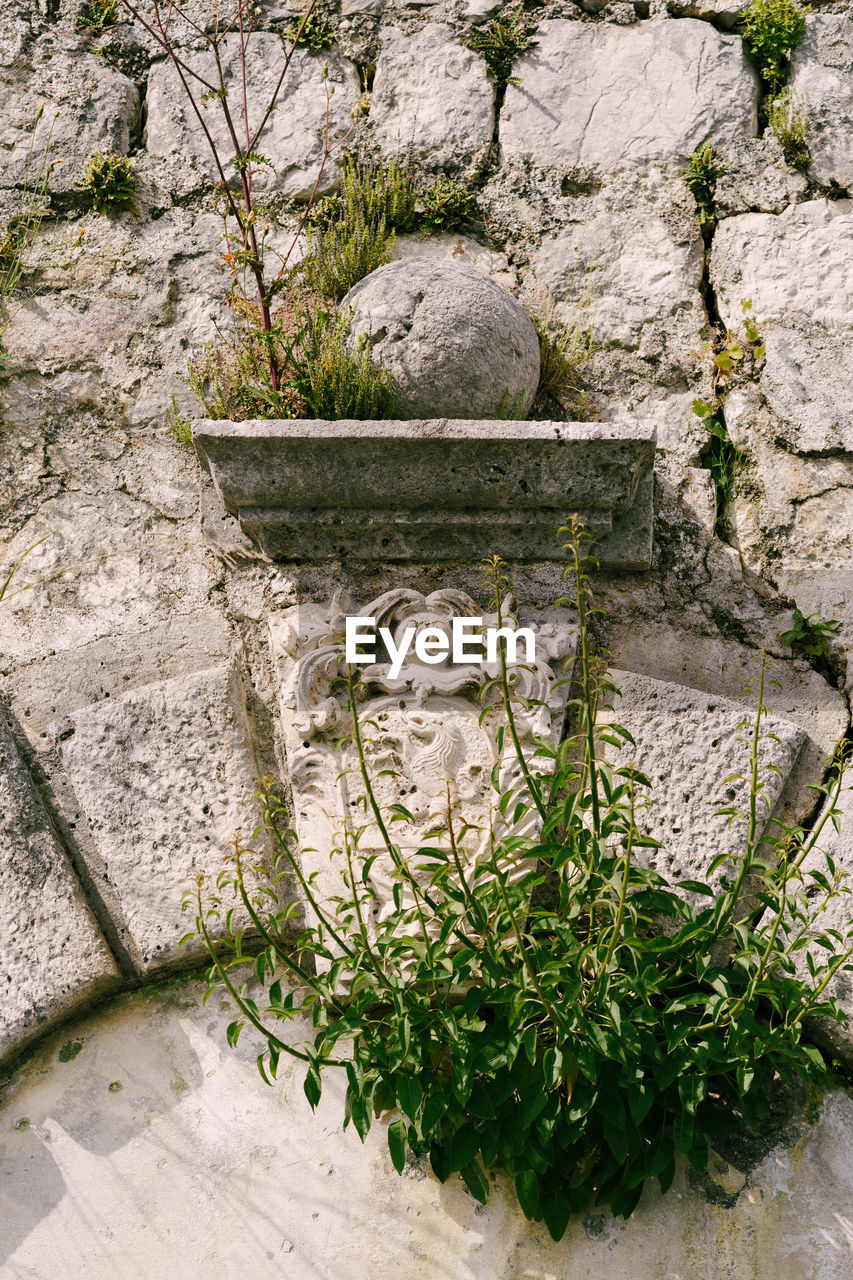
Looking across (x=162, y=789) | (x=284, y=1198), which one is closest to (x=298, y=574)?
(x=162, y=789)

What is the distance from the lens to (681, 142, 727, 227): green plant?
304 centimetres

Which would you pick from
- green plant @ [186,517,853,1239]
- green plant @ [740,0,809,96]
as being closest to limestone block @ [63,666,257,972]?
green plant @ [186,517,853,1239]

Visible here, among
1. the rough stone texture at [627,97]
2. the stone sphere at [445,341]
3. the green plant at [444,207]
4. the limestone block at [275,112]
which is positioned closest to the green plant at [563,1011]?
the stone sphere at [445,341]

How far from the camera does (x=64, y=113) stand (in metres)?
3.25

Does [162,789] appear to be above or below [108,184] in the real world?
below

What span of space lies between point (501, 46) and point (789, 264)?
1095 mm

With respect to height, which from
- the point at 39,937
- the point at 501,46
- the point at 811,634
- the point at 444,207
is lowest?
the point at 39,937

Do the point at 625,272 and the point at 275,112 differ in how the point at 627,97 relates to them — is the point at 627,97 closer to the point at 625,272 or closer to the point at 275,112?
the point at 625,272

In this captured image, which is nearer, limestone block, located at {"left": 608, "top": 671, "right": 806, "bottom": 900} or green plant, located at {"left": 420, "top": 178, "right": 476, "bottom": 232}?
limestone block, located at {"left": 608, "top": 671, "right": 806, "bottom": 900}

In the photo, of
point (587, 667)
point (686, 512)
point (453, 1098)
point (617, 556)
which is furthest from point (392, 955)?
point (686, 512)

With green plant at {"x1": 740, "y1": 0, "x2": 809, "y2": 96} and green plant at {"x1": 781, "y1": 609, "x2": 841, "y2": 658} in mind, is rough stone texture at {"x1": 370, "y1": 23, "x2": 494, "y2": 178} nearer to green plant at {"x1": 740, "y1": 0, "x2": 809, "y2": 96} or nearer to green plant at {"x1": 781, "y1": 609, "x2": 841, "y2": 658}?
green plant at {"x1": 740, "y1": 0, "x2": 809, "y2": 96}

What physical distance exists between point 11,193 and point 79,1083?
2446 millimetres

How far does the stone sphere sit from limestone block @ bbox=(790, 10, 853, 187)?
1108 mm

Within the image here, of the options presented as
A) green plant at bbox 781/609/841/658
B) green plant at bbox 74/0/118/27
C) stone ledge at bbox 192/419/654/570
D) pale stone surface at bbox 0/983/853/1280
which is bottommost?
pale stone surface at bbox 0/983/853/1280
